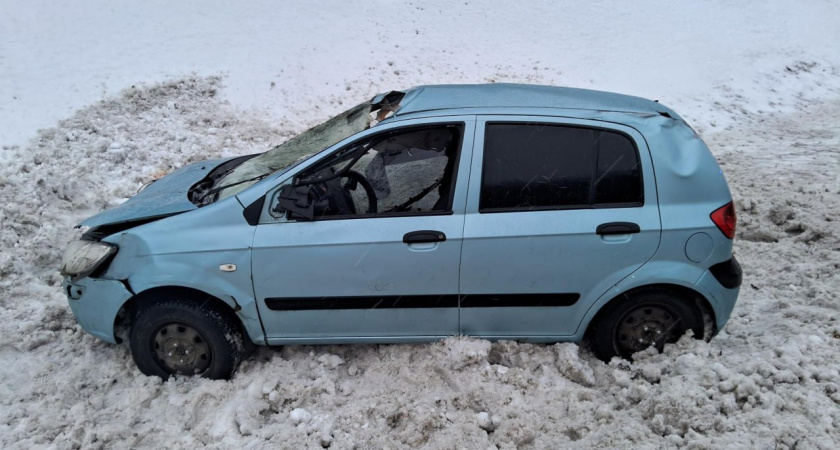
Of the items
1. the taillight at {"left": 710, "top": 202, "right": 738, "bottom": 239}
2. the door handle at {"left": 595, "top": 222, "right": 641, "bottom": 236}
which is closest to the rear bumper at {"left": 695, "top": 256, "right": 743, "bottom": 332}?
the taillight at {"left": 710, "top": 202, "right": 738, "bottom": 239}

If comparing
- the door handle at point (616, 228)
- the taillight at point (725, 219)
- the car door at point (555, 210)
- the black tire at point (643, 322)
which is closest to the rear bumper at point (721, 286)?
the black tire at point (643, 322)

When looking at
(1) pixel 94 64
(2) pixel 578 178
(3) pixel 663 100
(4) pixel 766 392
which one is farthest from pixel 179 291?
(3) pixel 663 100

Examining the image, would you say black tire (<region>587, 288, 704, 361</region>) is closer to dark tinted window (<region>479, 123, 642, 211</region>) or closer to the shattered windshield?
dark tinted window (<region>479, 123, 642, 211</region>)

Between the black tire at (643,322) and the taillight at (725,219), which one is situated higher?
the taillight at (725,219)

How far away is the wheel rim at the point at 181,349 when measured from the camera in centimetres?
383

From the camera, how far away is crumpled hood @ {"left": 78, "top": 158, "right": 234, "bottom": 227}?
3869 mm

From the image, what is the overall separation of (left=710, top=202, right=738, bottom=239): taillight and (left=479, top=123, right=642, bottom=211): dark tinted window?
18.3 inches

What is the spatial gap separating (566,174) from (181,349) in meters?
2.68

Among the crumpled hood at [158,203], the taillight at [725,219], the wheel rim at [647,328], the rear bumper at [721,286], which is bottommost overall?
the wheel rim at [647,328]

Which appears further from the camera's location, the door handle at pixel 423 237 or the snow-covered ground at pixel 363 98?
the door handle at pixel 423 237

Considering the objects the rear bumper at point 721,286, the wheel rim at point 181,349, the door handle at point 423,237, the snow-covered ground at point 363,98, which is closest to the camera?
the snow-covered ground at point 363,98

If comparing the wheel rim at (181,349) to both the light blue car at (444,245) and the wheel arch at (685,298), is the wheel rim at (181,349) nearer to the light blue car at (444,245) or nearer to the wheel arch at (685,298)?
the light blue car at (444,245)

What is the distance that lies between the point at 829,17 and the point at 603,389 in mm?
15932

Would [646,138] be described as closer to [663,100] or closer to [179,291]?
[179,291]
